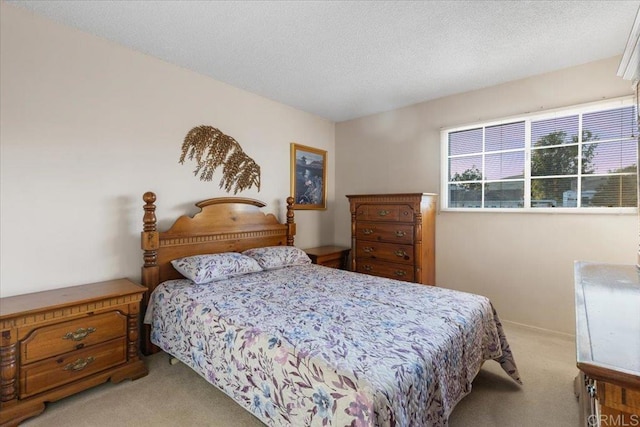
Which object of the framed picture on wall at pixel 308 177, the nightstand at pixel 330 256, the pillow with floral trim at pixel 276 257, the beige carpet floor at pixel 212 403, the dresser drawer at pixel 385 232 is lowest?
the beige carpet floor at pixel 212 403

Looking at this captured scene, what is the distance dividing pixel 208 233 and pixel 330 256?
156 centimetres

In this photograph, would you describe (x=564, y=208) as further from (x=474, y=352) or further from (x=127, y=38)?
(x=127, y=38)

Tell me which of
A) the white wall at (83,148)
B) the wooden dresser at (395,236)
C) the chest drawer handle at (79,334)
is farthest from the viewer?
the wooden dresser at (395,236)

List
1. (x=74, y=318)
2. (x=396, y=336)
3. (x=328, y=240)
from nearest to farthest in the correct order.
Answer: (x=396, y=336)
(x=74, y=318)
(x=328, y=240)

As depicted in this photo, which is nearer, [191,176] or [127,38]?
[127,38]

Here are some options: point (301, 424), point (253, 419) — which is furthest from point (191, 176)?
point (301, 424)

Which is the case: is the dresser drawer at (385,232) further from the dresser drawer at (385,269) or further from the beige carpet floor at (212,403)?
the beige carpet floor at (212,403)

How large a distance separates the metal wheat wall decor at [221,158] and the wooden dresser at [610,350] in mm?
2933

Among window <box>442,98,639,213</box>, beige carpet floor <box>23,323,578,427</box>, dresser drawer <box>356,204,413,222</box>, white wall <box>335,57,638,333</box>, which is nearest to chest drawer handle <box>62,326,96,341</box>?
beige carpet floor <box>23,323,578,427</box>

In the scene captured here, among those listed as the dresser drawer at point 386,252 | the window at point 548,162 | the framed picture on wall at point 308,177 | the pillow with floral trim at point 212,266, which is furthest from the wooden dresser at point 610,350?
the framed picture on wall at point 308,177

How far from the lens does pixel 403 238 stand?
10.4 feet

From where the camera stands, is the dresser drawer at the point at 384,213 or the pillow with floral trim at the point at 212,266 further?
the dresser drawer at the point at 384,213

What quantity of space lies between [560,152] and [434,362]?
2636 mm

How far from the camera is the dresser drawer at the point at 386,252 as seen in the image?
313 cm
